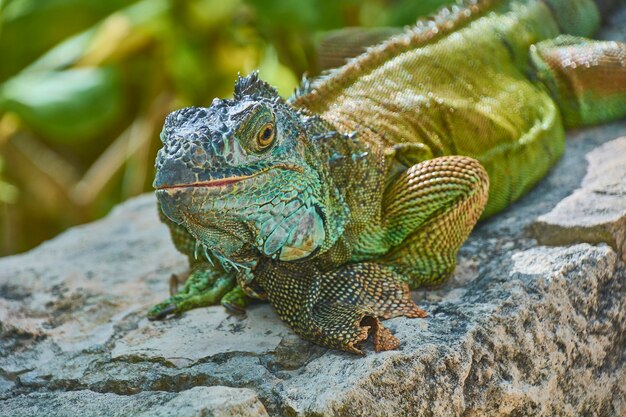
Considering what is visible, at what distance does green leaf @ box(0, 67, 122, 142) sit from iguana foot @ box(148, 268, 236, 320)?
3.19 metres

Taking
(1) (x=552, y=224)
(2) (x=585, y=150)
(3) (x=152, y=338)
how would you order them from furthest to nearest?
(2) (x=585, y=150) → (1) (x=552, y=224) → (3) (x=152, y=338)

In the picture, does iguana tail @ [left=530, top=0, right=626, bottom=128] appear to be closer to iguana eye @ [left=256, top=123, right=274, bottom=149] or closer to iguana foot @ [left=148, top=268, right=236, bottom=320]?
iguana foot @ [left=148, top=268, right=236, bottom=320]

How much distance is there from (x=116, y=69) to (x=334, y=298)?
4.97m

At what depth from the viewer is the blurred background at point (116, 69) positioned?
22.7 ft

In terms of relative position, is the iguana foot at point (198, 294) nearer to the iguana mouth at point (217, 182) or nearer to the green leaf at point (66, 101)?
the iguana mouth at point (217, 182)

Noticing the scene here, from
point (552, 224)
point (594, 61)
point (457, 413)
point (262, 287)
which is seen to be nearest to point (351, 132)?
point (262, 287)

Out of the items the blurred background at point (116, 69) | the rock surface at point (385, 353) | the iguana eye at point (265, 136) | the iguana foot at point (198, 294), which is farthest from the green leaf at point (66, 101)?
the iguana eye at point (265, 136)

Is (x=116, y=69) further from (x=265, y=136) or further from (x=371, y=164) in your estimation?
(x=265, y=136)

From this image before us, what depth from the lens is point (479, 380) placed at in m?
3.21

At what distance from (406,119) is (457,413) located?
168 centimetres

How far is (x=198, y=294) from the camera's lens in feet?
13.0

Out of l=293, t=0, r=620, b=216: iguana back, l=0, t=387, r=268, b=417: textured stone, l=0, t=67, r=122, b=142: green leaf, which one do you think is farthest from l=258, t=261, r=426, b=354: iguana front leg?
l=0, t=67, r=122, b=142: green leaf

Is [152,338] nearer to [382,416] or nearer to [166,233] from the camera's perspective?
[382,416]

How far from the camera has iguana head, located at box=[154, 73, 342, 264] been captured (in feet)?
9.73
